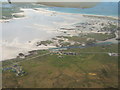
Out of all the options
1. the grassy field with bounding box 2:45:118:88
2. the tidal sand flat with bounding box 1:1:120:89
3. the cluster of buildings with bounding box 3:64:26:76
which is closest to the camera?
the grassy field with bounding box 2:45:118:88

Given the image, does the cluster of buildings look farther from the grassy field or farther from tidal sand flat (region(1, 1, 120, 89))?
the grassy field

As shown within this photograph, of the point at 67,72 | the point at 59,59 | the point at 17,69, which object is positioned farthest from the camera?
the point at 59,59

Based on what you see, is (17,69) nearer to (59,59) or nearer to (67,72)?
(59,59)

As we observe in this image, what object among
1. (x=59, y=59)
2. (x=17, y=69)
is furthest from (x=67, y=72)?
(x=17, y=69)

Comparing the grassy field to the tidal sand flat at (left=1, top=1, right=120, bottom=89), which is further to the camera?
the tidal sand flat at (left=1, top=1, right=120, bottom=89)

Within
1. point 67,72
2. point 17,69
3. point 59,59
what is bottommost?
point 67,72

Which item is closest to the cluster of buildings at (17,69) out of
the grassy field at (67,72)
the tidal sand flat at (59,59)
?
the tidal sand flat at (59,59)

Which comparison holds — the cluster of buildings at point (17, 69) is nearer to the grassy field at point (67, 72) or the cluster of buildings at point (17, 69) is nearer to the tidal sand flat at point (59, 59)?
the tidal sand flat at point (59, 59)

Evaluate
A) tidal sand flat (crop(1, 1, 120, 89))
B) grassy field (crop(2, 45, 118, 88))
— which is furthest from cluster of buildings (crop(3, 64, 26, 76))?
grassy field (crop(2, 45, 118, 88))
